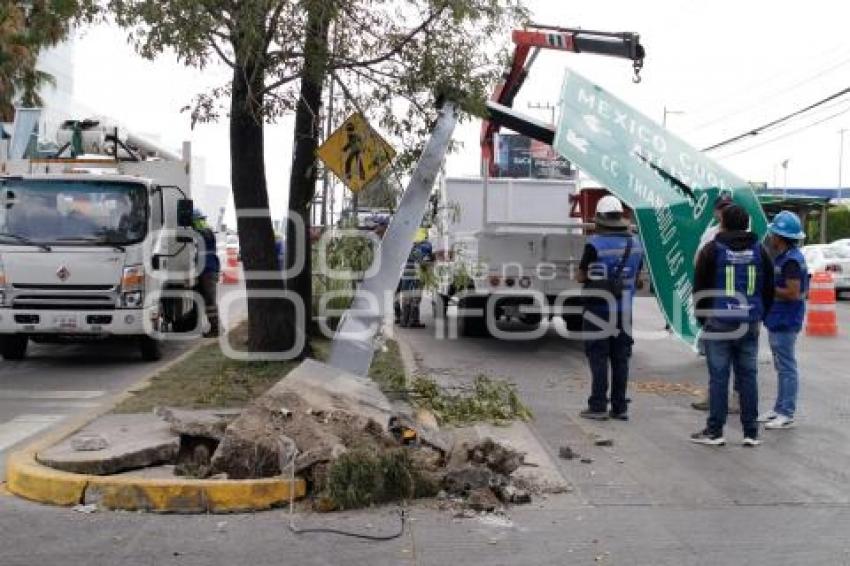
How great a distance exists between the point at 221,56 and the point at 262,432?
413 cm

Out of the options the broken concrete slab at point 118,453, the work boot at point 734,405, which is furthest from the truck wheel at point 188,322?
the work boot at point 734,405

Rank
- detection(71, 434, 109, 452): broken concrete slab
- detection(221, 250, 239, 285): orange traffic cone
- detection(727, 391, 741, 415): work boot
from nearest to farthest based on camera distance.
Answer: detection(71, 434, 109, 452): broken concrete slab
detection(727, 391, 741, 415): work boot
detection(221, 250, 239, 285): orange traffic cone

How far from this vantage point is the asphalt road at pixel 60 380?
890 cm

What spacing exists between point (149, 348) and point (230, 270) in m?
18.8

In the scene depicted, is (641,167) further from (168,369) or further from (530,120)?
(168,369)

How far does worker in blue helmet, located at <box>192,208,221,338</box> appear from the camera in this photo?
14.9 m

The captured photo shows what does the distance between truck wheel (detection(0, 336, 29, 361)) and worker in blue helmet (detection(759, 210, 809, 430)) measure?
924cm

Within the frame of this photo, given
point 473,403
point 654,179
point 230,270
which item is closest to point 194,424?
point 473,403

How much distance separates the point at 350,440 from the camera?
6.53 m

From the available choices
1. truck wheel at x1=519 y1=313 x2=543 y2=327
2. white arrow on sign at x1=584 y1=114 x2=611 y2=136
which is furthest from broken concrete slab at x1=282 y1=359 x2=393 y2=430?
truck wheel at x1=519 y1=313 x2=543 y2=327

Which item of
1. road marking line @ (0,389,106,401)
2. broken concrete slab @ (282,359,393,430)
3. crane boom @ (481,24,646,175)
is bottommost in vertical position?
road marking line @ (0,389,106,401)

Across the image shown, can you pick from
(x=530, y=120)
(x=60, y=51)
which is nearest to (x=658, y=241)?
(x=530, y=120)

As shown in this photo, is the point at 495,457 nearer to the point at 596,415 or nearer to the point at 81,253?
the point at 596,415

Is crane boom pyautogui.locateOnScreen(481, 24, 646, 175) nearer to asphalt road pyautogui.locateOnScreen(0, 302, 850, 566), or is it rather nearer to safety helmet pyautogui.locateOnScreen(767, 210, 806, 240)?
safety helmet pyautogui.locateOnScreen(767, 210, 806, 240)
